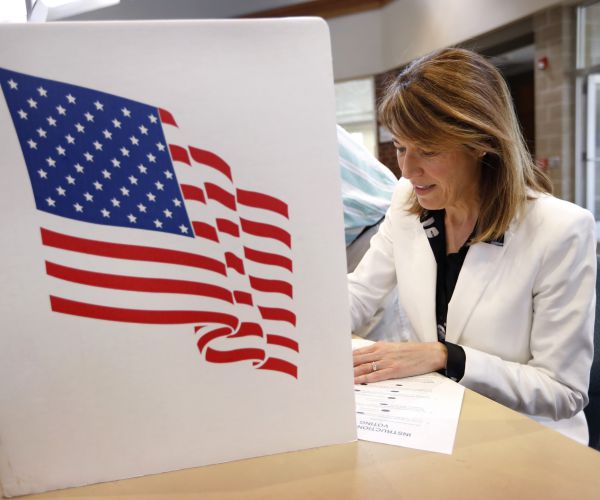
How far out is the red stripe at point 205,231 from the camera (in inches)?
20.8

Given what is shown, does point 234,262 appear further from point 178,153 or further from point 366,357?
point 366,357

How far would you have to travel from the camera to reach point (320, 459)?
589mm

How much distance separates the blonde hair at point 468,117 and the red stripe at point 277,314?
2.09ft

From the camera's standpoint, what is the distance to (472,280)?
1133 millimetres

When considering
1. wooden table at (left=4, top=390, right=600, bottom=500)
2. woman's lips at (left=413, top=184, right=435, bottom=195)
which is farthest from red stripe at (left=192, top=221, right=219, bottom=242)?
woman's lips at (left=413, top=184, right=435, bottom=195)

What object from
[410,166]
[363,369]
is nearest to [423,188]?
[410,166]

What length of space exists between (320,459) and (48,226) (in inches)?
14.4

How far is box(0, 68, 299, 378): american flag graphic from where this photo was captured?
1.63 feet

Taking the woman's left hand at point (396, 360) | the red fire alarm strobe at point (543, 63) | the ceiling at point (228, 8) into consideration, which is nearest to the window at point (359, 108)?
the ceiling at point (228, 8)

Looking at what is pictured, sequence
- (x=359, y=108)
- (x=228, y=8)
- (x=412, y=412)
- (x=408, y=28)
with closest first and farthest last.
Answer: (x=412, y=412) < (x=408, y=28) < (x=228, y=8) < (x=359, y=108)

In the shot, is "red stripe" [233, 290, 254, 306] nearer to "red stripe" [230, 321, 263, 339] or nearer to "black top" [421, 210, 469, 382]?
"red stripe" [230, 321, 263, 339]

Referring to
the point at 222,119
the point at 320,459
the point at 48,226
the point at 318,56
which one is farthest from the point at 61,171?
the point at 320,459

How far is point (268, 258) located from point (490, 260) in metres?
0.71

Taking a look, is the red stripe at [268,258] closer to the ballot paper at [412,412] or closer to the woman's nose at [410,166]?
the ballot paper at [412,412]
